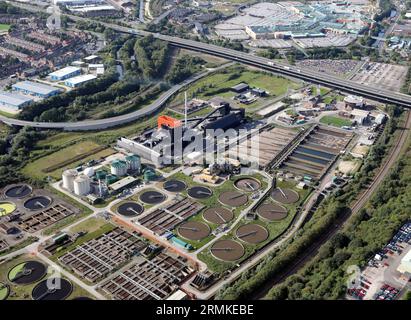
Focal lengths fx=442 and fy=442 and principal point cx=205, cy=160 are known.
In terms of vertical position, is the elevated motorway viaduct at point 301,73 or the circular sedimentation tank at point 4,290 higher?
the elevated motorway viaduct at point 301,73

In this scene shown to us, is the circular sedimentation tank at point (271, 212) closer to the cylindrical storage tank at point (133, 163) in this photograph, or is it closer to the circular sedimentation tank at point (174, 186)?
the circular sedimentation tank at point (174, 186)

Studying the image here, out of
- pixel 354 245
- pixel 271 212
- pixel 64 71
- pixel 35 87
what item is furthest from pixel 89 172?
pixel 64 71

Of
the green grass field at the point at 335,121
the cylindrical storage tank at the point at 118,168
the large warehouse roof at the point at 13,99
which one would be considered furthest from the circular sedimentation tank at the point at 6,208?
the green grass field at the point at 335,121

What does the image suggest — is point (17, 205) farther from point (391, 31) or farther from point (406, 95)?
point (391, 31)

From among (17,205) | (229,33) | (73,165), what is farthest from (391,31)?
(17,205)

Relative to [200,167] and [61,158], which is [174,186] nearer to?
[200,167]
